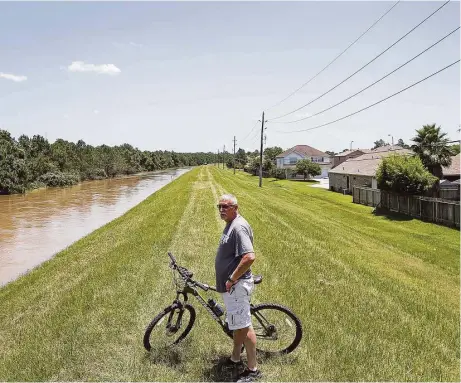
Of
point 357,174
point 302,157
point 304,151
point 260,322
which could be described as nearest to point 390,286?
point 260,322

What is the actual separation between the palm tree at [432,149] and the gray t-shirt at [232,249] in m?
32.4

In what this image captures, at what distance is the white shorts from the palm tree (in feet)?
106

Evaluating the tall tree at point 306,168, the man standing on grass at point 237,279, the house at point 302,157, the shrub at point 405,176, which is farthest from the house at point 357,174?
the man standing on grass at point 237,279

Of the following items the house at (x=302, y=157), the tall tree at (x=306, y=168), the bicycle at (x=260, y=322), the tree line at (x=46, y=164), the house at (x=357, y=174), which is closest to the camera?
the bicycle at (x=260, y=322)

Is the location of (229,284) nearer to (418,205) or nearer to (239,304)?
(239,304)

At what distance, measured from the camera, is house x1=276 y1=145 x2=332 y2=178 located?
301ft

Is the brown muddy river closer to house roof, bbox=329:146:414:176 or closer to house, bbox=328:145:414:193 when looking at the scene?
house, bbox=328:145:414:193

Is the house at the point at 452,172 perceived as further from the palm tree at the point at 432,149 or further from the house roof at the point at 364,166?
the house roof at the point at 364,166

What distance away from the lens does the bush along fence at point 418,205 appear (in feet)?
78.6

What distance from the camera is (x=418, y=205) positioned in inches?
1068

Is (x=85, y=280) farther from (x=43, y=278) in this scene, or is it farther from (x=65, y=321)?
(x=65, y=321)

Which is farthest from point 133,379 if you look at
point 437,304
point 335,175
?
point 335,175

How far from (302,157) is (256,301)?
85.3 m

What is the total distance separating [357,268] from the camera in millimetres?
11258
